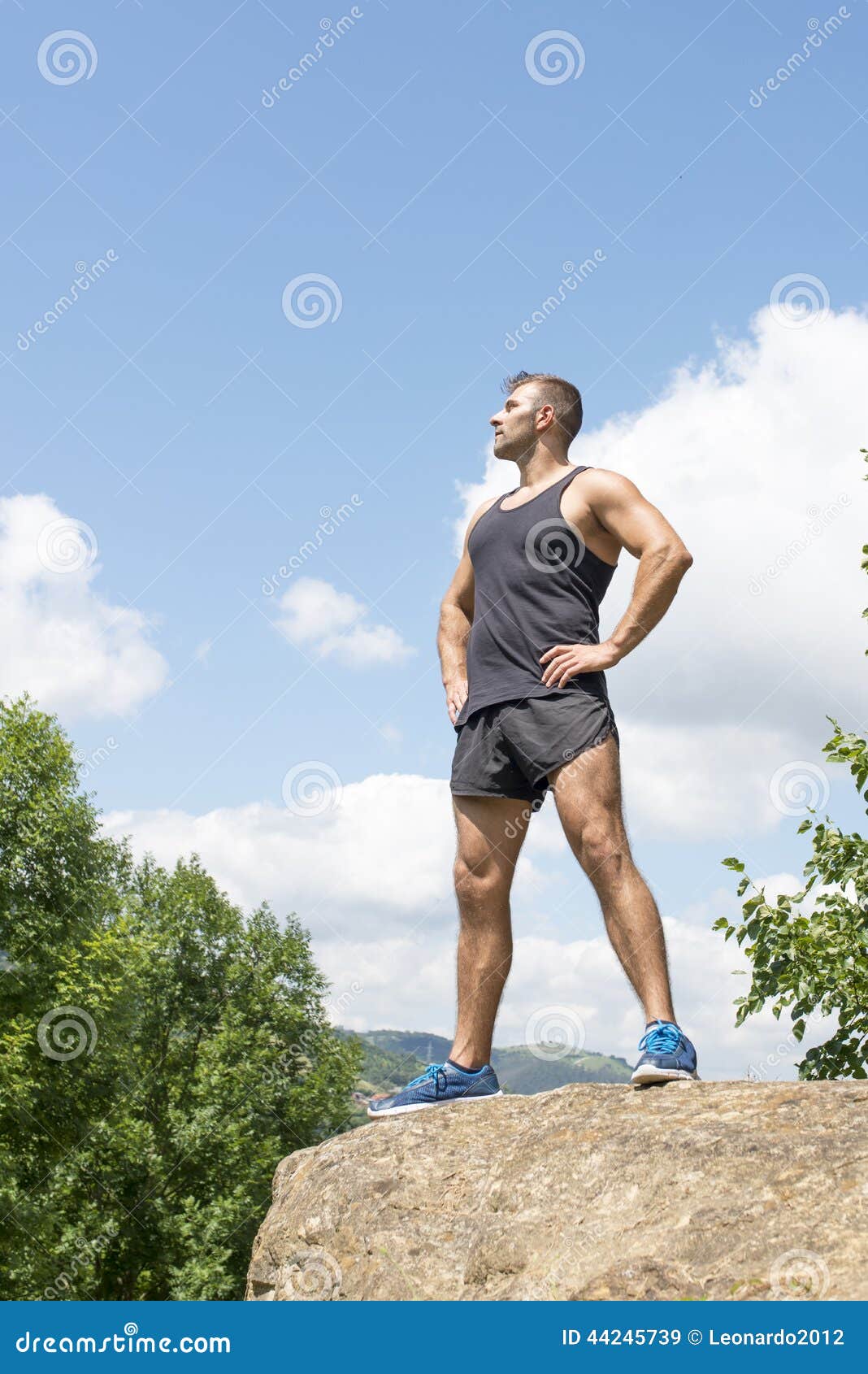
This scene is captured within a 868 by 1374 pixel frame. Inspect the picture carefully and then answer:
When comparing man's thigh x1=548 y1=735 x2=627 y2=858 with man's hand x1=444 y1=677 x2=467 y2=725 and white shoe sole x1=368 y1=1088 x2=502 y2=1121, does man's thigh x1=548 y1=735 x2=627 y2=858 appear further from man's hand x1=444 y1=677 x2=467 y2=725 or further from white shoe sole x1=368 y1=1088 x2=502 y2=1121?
white shoe sole x1=368 y1=1088 x2=502 y2=1121

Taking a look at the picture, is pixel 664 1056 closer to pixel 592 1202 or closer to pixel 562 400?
pixel 592 1202

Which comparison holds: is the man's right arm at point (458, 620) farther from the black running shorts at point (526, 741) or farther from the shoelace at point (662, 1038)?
the shoelace at point (662, 1038)

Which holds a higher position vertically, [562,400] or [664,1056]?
[562,400]

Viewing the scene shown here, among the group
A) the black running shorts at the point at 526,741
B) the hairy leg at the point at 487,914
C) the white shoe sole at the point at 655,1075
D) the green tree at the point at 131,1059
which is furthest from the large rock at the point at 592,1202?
the green tree at the point at 131,1059

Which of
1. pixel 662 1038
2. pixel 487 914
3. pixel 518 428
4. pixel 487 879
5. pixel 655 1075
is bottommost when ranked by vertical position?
pixel 655 1075

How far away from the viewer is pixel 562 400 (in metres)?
5.18

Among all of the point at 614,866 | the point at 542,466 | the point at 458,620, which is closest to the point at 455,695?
the point at 458,620

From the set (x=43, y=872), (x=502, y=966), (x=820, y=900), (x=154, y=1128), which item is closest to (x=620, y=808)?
(x=502, y=966)

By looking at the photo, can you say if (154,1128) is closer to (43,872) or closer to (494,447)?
(43,872)

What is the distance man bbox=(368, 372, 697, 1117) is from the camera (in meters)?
4.32

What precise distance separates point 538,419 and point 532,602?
920mm

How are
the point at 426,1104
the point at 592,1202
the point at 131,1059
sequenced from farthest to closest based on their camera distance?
the point at 131,1059
the point at 426,1104
the point at 592,1202

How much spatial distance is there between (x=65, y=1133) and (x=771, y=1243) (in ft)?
56.4

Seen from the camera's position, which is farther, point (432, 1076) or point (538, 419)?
point (538, 419)
